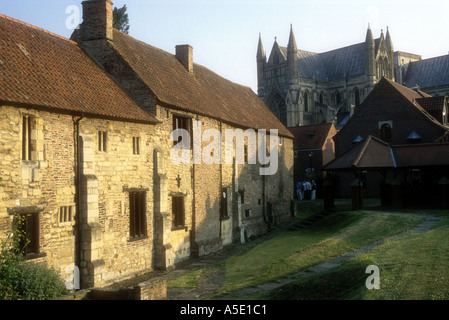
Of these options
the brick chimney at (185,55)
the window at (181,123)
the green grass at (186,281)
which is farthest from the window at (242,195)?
the green grass at (186,281)

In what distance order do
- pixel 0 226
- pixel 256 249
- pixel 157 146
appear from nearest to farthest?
pixel 0 226
pixel 157 146
pixel 256 249

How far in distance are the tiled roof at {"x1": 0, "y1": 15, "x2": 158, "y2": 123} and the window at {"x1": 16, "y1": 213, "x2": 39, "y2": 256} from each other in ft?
11.7

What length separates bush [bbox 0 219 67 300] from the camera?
1285cm

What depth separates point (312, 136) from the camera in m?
54.9

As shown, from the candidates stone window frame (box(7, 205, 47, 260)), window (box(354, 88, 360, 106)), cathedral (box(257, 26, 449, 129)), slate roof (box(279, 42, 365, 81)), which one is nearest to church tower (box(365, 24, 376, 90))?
cathedral (box(257, 26, 449, 129))

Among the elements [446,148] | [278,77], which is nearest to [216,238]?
[446,148]

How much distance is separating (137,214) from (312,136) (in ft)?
126

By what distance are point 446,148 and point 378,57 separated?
5487 centimetres

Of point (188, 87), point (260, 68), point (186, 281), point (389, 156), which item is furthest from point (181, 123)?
point (260, 68)

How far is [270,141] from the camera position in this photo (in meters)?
35.5

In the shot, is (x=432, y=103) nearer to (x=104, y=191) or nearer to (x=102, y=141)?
(x=102, y=141)

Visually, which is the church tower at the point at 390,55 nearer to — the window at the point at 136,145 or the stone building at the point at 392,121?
the stone building at the point at 392,121

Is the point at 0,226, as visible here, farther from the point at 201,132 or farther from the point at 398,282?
the point at 201,132

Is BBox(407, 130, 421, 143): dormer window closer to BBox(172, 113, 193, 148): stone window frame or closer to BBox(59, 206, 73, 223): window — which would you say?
BBox(172, 113, 193, 148): stone window frame
